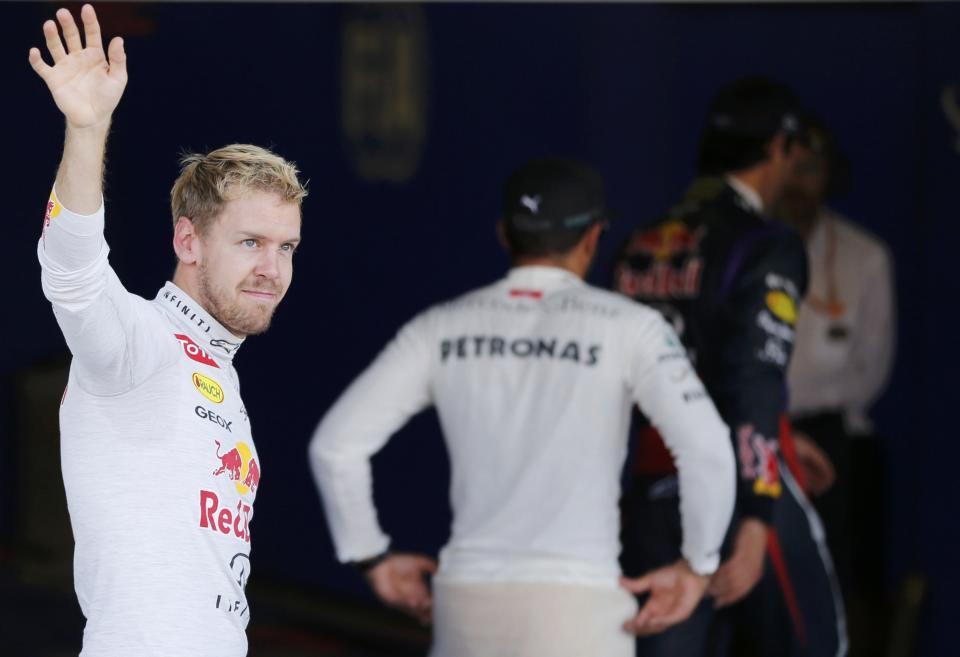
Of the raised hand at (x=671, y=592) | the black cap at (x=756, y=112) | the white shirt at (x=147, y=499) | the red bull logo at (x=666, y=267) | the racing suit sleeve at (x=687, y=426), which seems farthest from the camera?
the black cap at (x=756, y=112)

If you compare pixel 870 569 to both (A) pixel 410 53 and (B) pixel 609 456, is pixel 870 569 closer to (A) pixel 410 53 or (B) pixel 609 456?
(A) pixel 410 53

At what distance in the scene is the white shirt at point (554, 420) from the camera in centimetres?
301

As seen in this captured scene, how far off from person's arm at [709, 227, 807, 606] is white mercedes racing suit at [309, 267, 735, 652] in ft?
0.65

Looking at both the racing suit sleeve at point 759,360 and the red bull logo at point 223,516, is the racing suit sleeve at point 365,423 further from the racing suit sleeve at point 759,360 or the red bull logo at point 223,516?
the red bull logo at point 223,516

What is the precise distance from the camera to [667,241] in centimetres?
347

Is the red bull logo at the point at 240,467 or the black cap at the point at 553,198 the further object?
the black cap at the point at 553,198

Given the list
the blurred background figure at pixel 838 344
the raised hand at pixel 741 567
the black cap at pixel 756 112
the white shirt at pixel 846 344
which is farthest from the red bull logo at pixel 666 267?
the white shirt at pixel 846 344

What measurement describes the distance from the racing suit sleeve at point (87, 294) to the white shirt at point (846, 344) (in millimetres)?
3615

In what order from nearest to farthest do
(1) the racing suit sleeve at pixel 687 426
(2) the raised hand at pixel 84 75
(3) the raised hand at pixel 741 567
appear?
(2) the raised hand at pixel 84 75, (1) the racing suit sleeve at pixel 687 426, (3) the raised hand at pixel 741 567

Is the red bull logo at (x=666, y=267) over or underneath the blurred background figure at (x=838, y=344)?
over

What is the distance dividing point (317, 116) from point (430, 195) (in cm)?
70

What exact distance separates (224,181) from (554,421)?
105 cm

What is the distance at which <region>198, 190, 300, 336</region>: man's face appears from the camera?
2178mm

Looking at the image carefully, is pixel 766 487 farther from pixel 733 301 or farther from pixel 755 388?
pixel 733 301
